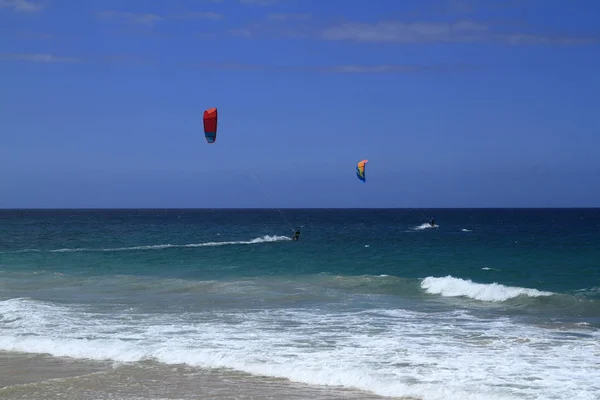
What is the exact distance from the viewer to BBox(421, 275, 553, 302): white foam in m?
20.4

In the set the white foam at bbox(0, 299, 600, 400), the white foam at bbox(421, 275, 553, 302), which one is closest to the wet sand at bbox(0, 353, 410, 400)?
the white foam at bbox(0, 299, 600, 400)

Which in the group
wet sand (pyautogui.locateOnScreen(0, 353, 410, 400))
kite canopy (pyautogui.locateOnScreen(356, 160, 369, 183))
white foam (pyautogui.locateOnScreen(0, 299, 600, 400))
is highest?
kite canopy (pyautogui.locateOnScreen(356, 160, 369, 183))

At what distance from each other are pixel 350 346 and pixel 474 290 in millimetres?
9583

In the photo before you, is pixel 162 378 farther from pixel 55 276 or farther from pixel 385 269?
pixel 385 269

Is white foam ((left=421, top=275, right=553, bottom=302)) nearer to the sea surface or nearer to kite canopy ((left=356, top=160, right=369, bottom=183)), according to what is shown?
the sea surface

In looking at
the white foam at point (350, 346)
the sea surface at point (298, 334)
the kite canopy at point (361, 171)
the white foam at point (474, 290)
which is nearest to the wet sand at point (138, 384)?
the sea surface at point (298, 334)

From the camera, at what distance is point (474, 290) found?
21.4 metres

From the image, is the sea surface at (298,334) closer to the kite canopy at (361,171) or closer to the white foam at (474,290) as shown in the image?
the white foam at (474,290)

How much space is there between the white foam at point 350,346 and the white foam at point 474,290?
3.70m

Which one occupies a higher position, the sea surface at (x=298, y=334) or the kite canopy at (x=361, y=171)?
the kite canopy at (x=361, y=171)

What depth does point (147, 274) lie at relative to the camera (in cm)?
2739

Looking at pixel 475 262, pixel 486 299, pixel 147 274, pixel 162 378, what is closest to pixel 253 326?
pixel 162 378

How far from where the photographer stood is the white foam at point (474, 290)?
20438 millimetres

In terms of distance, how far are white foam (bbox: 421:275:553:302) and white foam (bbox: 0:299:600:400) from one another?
3698mm
